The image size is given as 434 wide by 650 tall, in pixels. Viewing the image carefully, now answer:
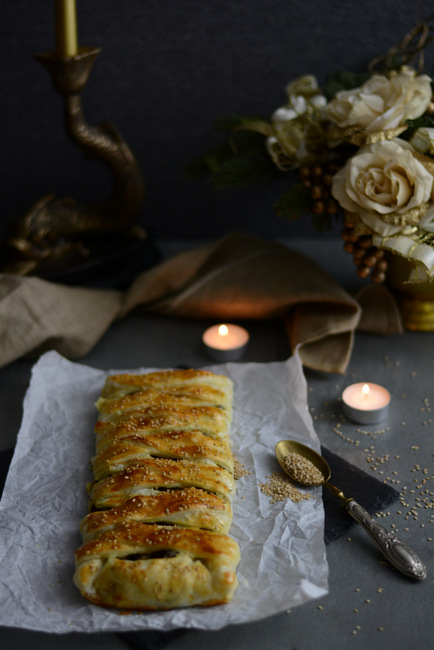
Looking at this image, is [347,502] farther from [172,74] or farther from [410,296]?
[172,74]

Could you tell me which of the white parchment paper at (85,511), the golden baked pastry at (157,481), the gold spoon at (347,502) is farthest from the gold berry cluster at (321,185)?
the golden baked pastry at (157,481)

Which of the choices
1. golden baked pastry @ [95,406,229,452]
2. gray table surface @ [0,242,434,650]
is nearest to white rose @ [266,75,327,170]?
gray table surface @ [0,242,434,650]

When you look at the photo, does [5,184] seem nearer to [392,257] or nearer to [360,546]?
[392,257]

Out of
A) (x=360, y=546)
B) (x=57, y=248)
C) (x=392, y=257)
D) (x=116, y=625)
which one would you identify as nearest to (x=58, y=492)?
(x=116, y=625)

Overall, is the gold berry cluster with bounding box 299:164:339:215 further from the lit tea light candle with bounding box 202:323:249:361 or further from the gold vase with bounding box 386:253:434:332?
the lit tea light candle with bounding box 202:323:249:361

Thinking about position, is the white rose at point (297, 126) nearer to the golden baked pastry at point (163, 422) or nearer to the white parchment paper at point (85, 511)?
the white parchment paper at point (85, 511)

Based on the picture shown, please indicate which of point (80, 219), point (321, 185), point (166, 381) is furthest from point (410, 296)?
point (80, 219)

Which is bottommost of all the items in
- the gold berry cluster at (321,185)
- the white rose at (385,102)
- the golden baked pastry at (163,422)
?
the golden baked pastry at (163,422)

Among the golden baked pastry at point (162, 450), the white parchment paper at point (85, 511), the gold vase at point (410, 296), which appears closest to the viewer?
the white parchment paper at point (85, 511)
